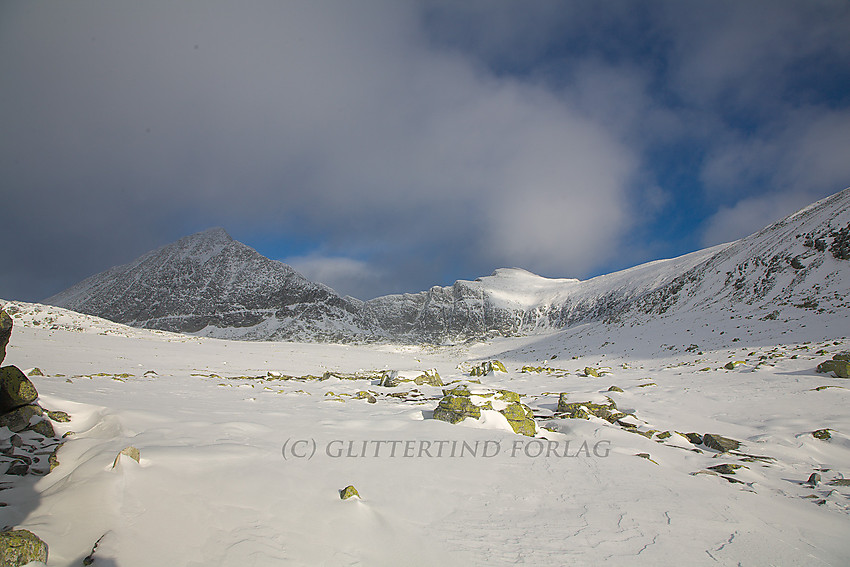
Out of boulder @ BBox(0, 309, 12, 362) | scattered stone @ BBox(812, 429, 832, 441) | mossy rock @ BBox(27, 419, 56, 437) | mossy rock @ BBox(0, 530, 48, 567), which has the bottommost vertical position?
scattered stone @ BBox(812, 429, 832, 441)

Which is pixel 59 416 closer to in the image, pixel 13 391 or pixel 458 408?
pixel 13 391

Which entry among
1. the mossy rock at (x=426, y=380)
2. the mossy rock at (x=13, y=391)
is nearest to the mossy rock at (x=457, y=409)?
the mossy rock at (x=13, y=391)

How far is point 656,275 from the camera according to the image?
2382 inches

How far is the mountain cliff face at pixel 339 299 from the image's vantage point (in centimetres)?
5217

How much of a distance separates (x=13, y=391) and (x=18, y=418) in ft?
1.50

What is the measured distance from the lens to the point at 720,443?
700 centimetres

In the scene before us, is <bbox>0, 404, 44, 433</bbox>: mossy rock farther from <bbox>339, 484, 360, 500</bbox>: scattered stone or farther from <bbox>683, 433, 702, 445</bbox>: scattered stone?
<bbox>683, 433, 702, 445</bbox>: scattered stone

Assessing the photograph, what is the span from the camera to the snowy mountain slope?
100812mm

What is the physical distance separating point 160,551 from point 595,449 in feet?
20.3

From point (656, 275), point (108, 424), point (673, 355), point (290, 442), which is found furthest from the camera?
point (656, 275)

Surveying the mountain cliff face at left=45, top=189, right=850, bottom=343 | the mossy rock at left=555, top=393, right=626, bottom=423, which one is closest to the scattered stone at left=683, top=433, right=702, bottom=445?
the mossy rock at left=555, top=393, right=626, bottom=423

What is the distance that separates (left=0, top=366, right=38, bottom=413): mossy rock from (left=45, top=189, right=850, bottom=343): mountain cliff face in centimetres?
4023

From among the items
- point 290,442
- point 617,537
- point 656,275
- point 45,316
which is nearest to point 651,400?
point 617,537

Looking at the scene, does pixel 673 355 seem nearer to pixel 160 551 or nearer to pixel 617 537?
pixel 617 537
